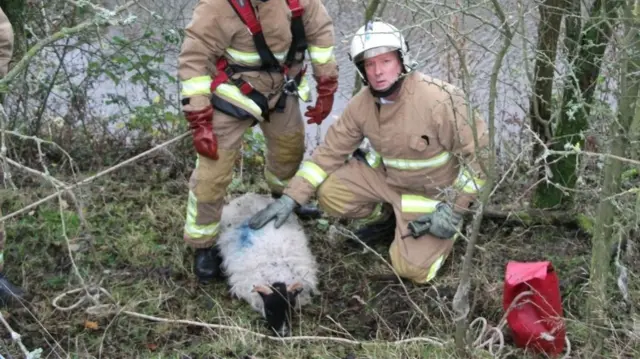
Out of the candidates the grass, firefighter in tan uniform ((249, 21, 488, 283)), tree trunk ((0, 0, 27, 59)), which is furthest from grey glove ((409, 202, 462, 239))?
tree trunk ((0, 0, 27, 59))

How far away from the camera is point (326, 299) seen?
155 inches

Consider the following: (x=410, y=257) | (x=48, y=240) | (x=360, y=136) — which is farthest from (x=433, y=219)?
(x=48, y=240)

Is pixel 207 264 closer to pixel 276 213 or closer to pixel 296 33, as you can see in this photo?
pixel 276 213

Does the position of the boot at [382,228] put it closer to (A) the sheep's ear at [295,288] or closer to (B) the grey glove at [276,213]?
(B) the grey glove at [276,213]

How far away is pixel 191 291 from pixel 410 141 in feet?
4.51

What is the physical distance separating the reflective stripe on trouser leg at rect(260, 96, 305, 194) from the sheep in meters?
0.44

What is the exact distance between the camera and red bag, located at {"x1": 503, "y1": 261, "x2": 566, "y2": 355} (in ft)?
10.7

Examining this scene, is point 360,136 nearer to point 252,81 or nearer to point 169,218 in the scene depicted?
point 252,81

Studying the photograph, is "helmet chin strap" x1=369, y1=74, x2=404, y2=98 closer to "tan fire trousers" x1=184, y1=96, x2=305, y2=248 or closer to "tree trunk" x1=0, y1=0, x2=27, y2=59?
"tan fire trousers" x1=184, y1=96, x2=305, y2=248

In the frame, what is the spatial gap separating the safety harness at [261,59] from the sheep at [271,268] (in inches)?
24.8

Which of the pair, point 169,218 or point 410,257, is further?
point 169,218

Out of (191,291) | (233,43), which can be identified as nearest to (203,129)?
(233,43)

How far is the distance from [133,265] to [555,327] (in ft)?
7.36

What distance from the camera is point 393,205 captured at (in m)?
4.32
